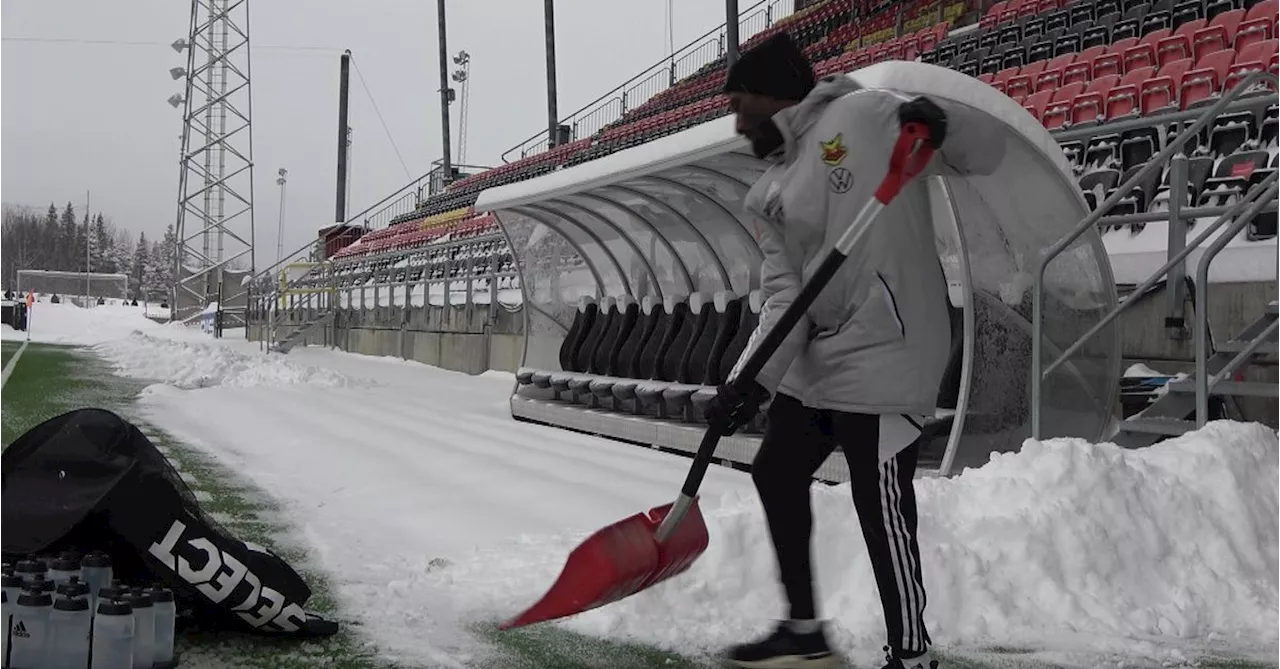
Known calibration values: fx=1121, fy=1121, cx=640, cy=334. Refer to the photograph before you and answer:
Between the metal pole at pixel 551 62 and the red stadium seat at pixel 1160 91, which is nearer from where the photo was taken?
the red stadium seat at pixel 1160 91

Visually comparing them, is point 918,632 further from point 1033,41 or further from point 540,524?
point 1033,41

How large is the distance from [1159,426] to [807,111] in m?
3.47

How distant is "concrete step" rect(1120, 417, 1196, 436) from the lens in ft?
17.2

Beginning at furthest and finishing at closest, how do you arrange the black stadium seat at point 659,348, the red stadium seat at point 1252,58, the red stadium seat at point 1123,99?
the red stadium seat at point 1123,99 < the red stadium seat at point 1252,58 < the black stadium seat at point 659,348

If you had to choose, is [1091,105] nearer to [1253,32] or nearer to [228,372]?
[1253,32]

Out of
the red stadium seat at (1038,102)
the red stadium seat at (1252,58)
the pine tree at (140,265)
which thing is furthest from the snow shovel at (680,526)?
the pine tree at (140,265)

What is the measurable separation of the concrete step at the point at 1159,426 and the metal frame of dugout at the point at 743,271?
0.47 m

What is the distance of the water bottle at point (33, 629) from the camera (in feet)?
9.07

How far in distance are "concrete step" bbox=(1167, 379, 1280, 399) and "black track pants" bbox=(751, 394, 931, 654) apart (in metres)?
3.12

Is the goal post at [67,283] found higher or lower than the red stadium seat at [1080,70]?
lower

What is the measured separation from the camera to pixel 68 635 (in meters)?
2.74

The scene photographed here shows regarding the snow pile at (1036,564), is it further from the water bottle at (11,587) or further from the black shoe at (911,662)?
the water bottle at (11,587)

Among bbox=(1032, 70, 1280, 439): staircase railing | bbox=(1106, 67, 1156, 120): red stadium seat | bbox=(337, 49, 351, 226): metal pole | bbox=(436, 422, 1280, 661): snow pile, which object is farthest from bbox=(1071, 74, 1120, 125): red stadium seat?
bbox=(337, 49, 351, 226): metal pole

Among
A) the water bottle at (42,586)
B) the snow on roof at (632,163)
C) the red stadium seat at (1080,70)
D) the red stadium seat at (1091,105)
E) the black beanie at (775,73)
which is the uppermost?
the red stadium seat at (1080,70)
